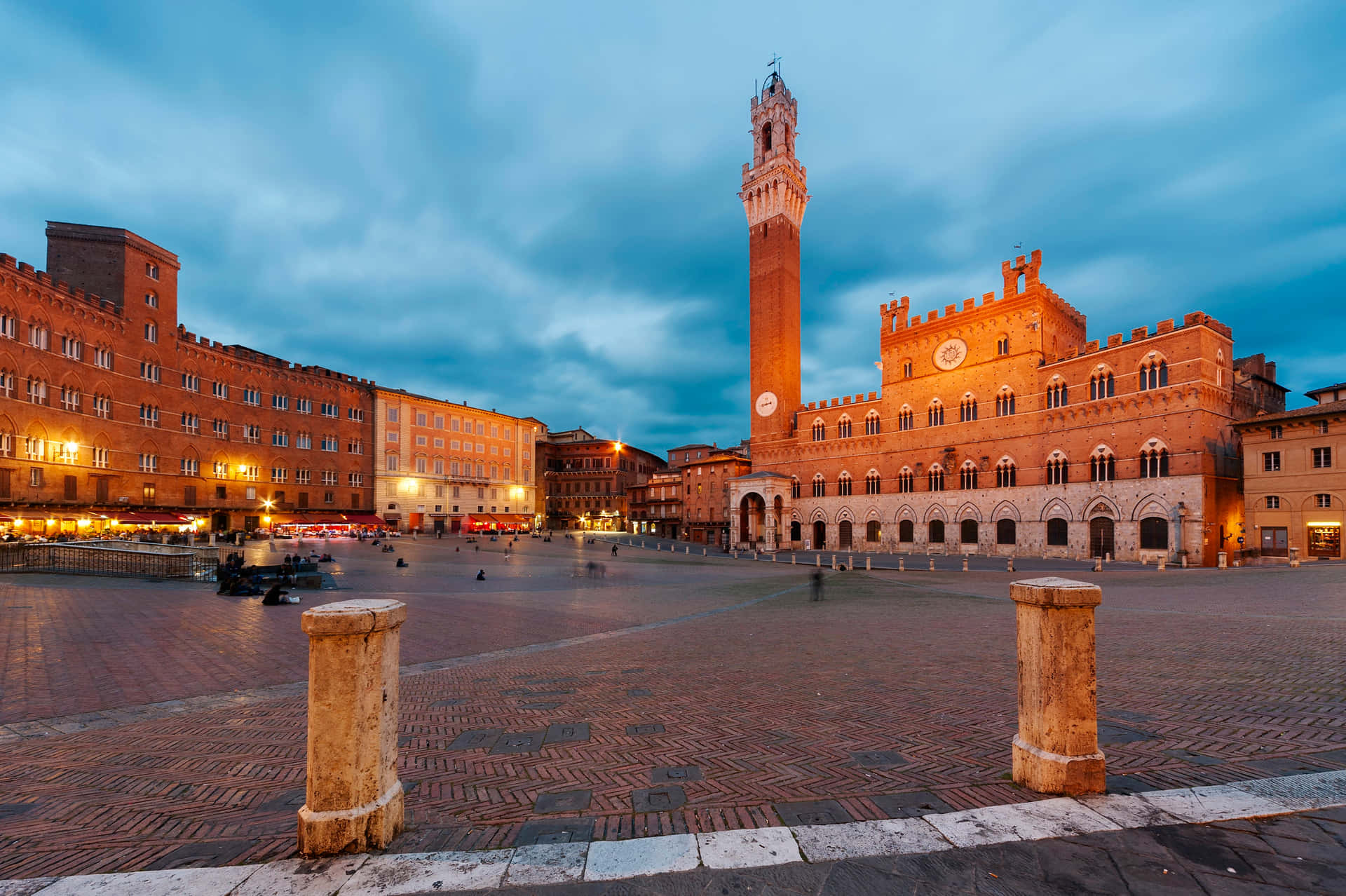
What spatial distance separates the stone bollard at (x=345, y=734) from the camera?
321 cm

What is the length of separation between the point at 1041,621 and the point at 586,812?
3.56 meters

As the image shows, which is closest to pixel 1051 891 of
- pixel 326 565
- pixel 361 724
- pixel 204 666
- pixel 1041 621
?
pixel 1041 621

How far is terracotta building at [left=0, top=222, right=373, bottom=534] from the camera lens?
113 ft

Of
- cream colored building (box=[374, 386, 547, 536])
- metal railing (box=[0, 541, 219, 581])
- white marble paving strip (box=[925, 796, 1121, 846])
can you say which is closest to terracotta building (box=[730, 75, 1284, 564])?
cream colored building (box=[374, 386, 547, 536])

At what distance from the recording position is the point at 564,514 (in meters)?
91.2

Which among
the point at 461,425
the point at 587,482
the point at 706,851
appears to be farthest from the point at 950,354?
the point at 587,482

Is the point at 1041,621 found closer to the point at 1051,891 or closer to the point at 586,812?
the point at 1051,891

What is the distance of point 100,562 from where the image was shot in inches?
747

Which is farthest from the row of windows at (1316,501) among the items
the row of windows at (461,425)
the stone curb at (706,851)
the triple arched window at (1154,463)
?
the row of windows at (461,425)

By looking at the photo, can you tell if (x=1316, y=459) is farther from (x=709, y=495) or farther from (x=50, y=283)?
(x=50, y=283)

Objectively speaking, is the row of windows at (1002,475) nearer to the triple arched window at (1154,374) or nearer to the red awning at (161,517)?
the triple arched window at (1154,374)

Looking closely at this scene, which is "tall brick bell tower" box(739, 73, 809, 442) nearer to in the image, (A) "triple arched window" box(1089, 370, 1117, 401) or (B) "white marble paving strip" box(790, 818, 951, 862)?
(A) "triple arched window" box(1089, 370, 1117, 401)

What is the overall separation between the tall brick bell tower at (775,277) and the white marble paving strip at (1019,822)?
52208mm

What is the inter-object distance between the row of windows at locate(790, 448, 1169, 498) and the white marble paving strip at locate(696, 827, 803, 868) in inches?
1608
